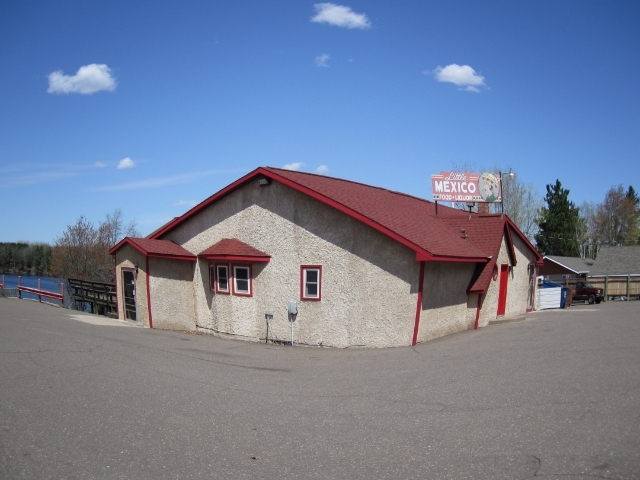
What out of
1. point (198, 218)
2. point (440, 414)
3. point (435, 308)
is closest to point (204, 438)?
point (440, 414)

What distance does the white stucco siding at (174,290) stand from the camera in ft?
64.4

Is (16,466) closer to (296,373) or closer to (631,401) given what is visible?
(296,373)

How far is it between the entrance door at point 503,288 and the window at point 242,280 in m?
9.70

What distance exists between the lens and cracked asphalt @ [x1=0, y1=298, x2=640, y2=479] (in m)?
5.77

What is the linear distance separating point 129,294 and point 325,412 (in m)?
15.5

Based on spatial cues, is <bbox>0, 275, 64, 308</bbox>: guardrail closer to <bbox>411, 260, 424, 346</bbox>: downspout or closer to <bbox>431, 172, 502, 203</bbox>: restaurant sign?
<bbox>431, 172, 502, 203</bbox>: restaurant sign

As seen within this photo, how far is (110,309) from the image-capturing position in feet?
86.9

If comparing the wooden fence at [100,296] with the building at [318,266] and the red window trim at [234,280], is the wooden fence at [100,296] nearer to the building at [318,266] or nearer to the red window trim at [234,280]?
the building at [318,266]

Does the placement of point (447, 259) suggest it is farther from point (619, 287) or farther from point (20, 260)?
point (20, 260)

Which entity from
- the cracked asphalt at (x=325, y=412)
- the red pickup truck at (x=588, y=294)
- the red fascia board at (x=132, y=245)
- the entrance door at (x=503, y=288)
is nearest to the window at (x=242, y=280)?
the red fascia board at (x=132, y=245)

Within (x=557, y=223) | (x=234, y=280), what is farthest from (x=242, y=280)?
(x=557, y=223)

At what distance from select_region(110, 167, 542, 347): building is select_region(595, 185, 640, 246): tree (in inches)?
2235

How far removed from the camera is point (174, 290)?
64.6ft

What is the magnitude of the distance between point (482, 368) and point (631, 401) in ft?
10.5
